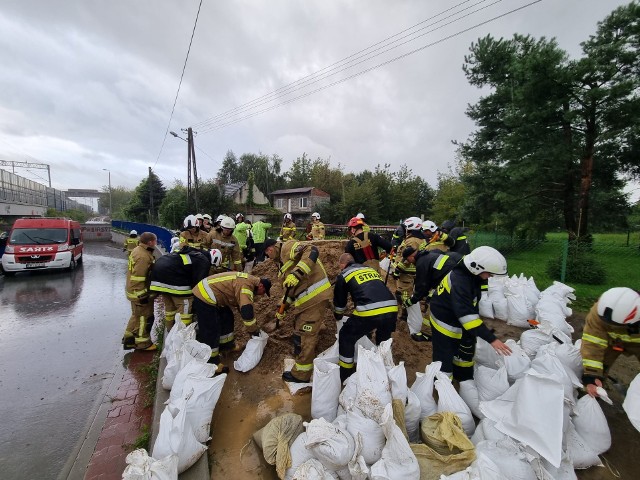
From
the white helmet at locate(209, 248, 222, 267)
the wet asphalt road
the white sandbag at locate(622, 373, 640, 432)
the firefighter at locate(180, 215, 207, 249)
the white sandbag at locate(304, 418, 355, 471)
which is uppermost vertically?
the firefighter at locate(180, 215, 207, 249)

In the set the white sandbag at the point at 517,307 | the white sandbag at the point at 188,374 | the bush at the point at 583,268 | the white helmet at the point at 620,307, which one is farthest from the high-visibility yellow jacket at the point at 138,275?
the bush at the point at 583,268

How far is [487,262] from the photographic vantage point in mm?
2717

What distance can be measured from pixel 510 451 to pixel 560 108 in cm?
1072

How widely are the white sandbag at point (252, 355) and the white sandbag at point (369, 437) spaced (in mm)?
1770

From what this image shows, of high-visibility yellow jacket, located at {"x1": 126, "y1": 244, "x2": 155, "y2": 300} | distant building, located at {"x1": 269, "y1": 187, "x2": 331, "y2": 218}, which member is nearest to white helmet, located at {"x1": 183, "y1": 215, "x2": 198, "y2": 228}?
high-visibility yellow jacket, located at {"x1": 126, "y1": 244, "x2": 155, "y2": 300}

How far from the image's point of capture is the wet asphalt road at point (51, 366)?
2.79 metres

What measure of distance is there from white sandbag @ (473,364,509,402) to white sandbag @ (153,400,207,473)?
245 centimetres

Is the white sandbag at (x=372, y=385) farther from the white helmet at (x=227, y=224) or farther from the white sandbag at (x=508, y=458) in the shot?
the white helmet at (x=227, y=224)

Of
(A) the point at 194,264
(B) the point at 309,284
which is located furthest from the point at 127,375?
(B) the point at 309,284

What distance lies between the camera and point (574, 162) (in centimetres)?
978

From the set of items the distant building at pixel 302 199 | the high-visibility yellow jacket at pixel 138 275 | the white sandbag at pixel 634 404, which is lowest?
the white sandbag at pixel 634 404

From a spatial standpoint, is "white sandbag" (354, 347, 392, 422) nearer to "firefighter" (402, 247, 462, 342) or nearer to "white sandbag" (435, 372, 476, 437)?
"white sandbag" (435, 372, 476, 437)

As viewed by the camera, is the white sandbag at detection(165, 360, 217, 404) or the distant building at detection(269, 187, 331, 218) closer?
the white sandbag at detection(165, 360, 217, 404)

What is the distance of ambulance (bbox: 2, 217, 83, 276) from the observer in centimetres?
932
